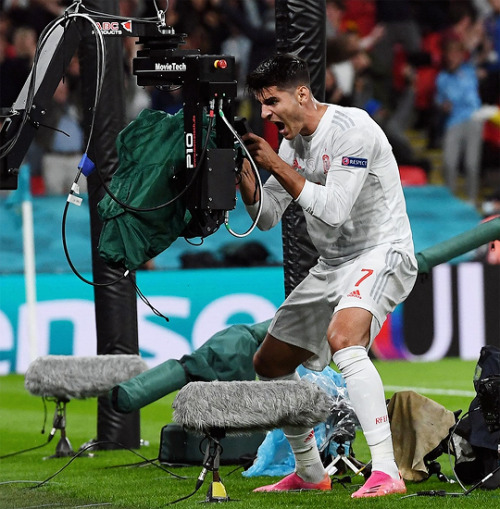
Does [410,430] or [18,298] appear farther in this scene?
[18,298]

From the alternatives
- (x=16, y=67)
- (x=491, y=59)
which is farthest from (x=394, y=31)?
(x=16, y=67)

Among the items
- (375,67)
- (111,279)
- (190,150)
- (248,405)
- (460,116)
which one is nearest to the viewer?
(248,405)

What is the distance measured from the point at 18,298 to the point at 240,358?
261 inches

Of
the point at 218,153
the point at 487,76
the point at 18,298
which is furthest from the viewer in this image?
the point at 487,76

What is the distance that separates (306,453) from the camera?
20.4ft

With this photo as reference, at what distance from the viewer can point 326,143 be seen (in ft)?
19.9

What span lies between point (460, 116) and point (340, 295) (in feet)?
40.4

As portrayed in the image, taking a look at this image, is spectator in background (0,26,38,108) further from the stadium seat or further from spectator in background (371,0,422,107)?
the stadium seat

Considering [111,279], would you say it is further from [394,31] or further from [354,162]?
[394,31]

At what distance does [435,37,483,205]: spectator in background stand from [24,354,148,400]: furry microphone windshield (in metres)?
11.0

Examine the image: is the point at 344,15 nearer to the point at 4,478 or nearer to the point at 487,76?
the point at 487,76

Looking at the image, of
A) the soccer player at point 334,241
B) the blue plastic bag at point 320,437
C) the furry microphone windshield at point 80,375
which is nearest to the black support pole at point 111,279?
the furry microphone windshield at point 80,375

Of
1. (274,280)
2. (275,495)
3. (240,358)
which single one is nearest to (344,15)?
(274,280)

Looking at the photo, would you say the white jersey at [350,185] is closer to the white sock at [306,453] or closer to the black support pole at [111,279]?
the white sock at [306,453]
